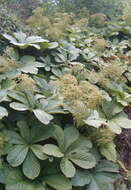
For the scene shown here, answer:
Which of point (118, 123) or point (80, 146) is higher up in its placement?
point (80, 146)

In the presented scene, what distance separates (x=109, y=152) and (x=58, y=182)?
1.68 ft

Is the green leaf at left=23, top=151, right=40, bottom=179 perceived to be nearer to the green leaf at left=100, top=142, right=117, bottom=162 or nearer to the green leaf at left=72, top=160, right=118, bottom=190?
the green leaf at left=72, top=160, right=118, bottom=190

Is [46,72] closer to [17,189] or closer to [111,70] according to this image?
[111,70]

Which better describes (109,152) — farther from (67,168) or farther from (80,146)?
(67,168)

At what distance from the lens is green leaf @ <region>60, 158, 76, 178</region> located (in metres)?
1.46

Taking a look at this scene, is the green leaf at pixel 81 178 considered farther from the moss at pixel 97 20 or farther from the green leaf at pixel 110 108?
the moss at pixel 97 20

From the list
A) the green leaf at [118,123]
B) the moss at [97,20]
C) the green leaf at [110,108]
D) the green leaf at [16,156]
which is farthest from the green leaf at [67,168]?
→ the moss at [97,20]

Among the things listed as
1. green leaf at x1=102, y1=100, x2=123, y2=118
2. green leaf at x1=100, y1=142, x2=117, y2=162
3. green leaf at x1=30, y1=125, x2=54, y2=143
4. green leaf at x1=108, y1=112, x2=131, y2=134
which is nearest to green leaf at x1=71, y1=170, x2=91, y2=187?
green leaf at x1=100, y1=142, x2=117, y2=162

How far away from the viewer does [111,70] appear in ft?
8.07

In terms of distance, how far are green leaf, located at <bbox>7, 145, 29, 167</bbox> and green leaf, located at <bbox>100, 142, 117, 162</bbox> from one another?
63 cm

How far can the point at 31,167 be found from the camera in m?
1.47

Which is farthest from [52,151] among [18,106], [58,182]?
[18,106]

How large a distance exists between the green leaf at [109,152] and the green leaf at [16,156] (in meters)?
0.63

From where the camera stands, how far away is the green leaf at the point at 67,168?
1463 mm
